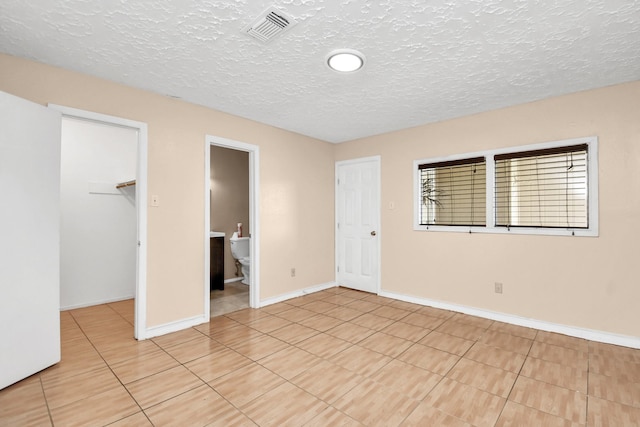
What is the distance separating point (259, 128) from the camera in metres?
3.93

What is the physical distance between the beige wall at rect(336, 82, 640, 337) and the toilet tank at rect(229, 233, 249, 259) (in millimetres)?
2457

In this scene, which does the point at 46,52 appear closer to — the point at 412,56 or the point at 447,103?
the point at 412,56

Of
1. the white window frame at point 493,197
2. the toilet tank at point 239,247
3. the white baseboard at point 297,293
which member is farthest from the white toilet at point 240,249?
the white window frame at point 493,197

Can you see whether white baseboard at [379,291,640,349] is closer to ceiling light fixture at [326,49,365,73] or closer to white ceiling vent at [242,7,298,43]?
ceiling light fixture at [326,49,365,73]

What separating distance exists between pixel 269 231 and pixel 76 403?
2534mm

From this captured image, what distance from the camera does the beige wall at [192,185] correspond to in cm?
258

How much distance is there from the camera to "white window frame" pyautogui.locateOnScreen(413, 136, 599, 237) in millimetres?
2871

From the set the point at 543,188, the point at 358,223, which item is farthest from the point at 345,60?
the point at 358,223

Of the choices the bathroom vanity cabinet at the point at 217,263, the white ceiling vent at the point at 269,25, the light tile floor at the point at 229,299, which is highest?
the white ceiling vent at the point at 269,25

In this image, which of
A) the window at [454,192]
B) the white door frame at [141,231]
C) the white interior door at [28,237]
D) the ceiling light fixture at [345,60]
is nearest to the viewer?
the white interior door at [28,237]

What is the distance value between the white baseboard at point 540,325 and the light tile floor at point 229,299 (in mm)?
2334

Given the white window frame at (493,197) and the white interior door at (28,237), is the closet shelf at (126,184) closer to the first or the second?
the white interior door at (28,237)

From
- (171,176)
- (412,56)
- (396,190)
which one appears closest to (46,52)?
(171,176)

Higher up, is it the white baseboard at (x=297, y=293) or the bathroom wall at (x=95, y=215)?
the bathroom wall at (x=95, y=215)
